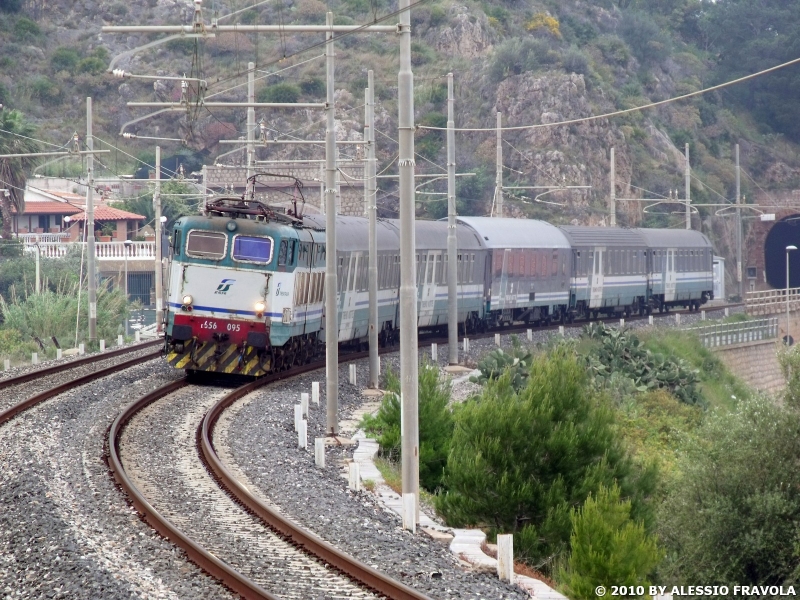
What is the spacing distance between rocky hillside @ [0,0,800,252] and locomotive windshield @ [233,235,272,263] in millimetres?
64580

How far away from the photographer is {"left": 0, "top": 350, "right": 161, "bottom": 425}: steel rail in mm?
21109

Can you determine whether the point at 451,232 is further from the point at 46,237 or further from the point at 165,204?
the point at 165,204

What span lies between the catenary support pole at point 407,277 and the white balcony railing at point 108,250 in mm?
51739

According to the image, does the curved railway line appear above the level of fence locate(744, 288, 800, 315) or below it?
below

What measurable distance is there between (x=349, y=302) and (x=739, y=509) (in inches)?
482

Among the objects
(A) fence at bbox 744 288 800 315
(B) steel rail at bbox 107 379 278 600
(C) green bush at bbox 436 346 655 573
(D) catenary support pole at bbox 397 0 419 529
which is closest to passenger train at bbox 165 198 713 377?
(B) steel rail at bbox 107 379 278 600

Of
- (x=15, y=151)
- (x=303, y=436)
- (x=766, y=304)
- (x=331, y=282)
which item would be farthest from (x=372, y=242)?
(x=766, y=304)

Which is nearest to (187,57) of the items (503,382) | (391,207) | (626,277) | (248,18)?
(248,18)

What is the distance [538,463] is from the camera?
18234mm

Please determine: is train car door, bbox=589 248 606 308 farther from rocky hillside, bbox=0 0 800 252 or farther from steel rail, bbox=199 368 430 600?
rocky hillside, bbox=0 0 800 252

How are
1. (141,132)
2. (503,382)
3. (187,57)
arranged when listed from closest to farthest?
(503,382) → (141,132) → (187,57)

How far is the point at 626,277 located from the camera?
169 ft

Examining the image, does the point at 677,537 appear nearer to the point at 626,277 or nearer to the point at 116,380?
the point at 116,380

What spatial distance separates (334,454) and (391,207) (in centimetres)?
7396
